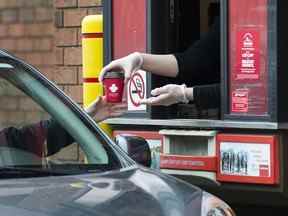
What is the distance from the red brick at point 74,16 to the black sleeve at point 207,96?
1919 mm

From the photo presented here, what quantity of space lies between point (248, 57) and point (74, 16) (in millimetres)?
2329

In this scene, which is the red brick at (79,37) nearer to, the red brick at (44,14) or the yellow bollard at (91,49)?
the red brick at (44,14)

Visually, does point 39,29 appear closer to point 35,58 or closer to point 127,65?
point 35,58

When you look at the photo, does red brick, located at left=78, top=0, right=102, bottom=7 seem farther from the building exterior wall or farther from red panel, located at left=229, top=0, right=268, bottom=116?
red panel, located at left=229, top=0, right=268, bottom=116

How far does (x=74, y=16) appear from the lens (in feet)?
25.8

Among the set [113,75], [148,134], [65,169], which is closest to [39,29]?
[148,134]

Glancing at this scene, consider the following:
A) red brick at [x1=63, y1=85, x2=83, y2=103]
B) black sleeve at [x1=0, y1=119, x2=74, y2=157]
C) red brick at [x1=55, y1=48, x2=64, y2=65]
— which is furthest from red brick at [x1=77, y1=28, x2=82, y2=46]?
black sleeve at [x1=0, y1=119, x2=74, y2=157]

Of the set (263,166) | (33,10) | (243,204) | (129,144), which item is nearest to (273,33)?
(263,166)

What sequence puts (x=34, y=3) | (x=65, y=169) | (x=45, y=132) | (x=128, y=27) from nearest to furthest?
1. (x=65, y=169)
2. (x=45, y=132)
3. (x=128, y=27)
4. (x=34, y=3)

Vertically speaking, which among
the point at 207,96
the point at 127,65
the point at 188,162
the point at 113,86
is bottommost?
the point at 188,162

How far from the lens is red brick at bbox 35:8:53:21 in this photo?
27.8 feet

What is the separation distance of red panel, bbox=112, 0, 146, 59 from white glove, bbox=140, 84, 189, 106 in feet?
2.22

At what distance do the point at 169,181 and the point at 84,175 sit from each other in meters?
Answer: 0.40

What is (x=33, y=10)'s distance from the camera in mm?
8742
